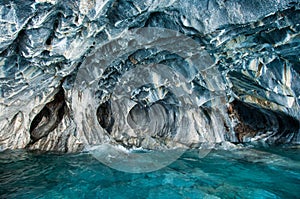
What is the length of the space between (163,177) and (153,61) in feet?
9.04

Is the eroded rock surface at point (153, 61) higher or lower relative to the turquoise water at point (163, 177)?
higher

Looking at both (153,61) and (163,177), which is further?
(153,61)

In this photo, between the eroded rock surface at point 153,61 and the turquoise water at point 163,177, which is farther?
the eroded rock surface at point 153,61

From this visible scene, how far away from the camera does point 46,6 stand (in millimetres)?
4289

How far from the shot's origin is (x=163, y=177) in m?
5.21

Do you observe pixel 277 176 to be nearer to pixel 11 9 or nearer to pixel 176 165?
pixel 176 165

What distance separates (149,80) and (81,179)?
311cm

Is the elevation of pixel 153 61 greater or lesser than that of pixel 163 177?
greater

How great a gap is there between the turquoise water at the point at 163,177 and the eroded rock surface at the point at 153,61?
102 cm

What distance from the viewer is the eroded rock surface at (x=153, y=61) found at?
15.8 ft

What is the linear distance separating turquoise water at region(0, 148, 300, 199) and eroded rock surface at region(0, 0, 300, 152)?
102cm

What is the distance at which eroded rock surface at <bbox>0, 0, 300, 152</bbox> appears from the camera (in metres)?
4.83

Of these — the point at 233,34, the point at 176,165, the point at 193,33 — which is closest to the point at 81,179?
the point at 176,165

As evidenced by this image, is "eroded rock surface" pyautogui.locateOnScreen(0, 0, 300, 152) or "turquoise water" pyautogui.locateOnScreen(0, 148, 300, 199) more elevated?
"eroded rock surface" pyautogui.locateOnScreen(0, 0, 300, 152)
